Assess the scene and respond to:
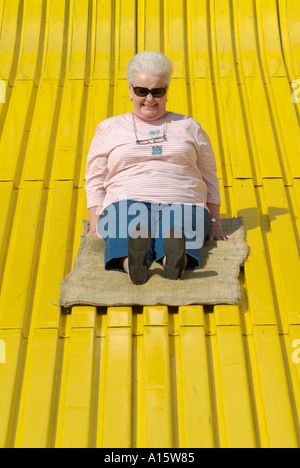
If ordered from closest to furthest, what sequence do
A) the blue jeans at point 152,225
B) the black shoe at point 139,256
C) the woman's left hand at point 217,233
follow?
the black shoe at point 139,256
the blue jeans at point 152,225
the woman's left hand at point 217,233

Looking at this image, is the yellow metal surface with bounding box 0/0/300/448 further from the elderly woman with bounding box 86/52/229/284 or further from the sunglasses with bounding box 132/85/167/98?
the sunglasses with bounding box 132/85/167/98

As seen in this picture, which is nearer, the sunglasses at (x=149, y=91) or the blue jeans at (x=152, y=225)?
the blue jeans at (x=152, y=225)

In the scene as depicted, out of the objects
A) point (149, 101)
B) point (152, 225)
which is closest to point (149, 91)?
point (149, 101)

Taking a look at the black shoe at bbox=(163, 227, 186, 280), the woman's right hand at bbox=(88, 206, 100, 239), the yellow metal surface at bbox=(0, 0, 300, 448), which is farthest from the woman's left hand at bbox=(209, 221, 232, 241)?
the woman's right hand at bbox=(88, 206, 100, 239)

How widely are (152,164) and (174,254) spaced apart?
40 centimetres

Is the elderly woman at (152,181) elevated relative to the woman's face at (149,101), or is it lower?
lower

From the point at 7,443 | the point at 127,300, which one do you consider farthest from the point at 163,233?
the point at 7,443

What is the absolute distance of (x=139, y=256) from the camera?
2.08m

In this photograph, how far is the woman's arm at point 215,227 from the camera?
94.9 inches

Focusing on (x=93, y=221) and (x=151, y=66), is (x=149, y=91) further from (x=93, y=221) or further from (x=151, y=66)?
(x=93, y=221)

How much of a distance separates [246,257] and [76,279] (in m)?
0.64

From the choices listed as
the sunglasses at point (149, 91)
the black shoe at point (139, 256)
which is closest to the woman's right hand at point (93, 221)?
the black shoe at point (139, 256)

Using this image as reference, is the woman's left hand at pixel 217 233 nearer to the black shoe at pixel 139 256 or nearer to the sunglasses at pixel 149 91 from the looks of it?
the black shoe at pixel 139 256

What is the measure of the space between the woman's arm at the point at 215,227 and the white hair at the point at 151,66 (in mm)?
506
